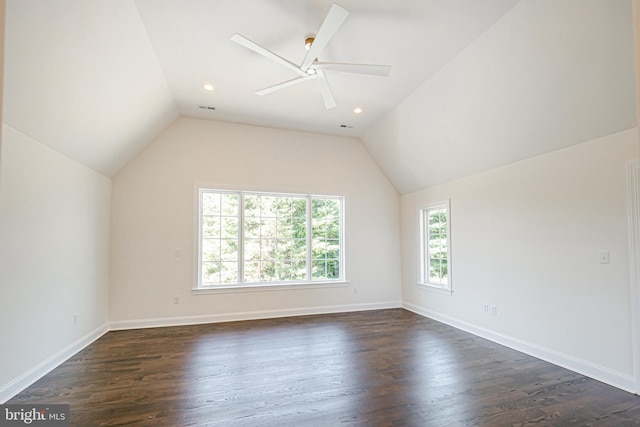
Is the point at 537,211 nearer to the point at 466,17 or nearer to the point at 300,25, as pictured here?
the point at 466,17

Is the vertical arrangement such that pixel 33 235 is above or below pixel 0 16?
below

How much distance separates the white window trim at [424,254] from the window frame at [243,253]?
1352 mm

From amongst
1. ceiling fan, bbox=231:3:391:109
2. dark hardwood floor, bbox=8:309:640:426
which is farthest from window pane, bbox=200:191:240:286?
ceiling fan, bbox=231:3:391:109

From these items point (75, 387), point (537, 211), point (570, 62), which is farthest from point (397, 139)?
point (75, 387)

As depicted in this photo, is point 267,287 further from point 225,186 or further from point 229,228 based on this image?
point 225,186

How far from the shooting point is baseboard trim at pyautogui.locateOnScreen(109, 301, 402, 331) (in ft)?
15.5

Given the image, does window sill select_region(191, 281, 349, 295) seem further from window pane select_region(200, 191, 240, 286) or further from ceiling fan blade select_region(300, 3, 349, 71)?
ceiling fan blade select_region(300, 3, 349, 71)

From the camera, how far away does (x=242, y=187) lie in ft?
17.5

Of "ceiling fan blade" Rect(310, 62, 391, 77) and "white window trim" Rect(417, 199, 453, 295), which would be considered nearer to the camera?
"ceiling fan blade" Rect(310, 62, 391, 77)

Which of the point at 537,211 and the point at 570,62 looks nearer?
the point at 570,62

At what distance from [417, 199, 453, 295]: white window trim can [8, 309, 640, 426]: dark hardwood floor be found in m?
0.93

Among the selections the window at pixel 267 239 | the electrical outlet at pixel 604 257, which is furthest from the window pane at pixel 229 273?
the electrical outlet at pixel 604 257

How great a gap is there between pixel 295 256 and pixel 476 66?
3881mm

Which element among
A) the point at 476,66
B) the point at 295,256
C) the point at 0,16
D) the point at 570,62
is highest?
the point at 476,66
